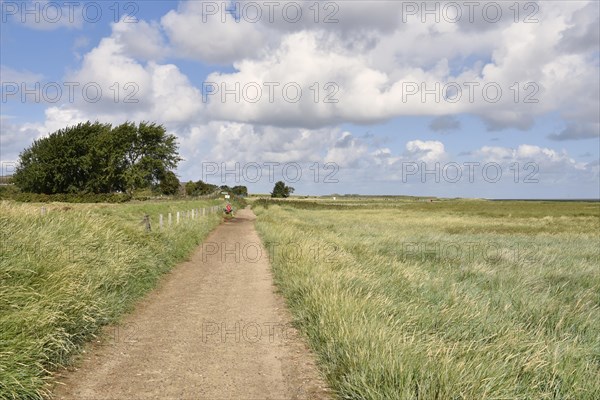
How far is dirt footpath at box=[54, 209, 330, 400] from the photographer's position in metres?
4.75

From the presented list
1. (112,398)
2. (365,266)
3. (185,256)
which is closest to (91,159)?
(185,256)

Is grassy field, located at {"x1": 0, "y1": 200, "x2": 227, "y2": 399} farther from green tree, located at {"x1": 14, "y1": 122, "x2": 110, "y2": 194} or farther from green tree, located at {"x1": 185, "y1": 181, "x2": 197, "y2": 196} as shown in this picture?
green tree, located at {"x1": 185, "y1": 181, "x2": 197, "y2": 196}

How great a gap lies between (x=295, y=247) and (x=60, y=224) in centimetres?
604

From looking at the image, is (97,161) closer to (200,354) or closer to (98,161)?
(98,161)

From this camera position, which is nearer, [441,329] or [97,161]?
[441,329]

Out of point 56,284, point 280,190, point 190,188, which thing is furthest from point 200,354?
point 280,190

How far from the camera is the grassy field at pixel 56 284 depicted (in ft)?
15.1

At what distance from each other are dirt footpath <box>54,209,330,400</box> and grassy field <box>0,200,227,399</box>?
0.28 metres

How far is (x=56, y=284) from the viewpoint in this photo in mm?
6113

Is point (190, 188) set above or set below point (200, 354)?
above

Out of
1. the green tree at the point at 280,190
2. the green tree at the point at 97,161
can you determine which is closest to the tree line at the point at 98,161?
the green tree at the point at 97,161

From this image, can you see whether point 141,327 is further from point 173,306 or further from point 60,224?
point 60,224

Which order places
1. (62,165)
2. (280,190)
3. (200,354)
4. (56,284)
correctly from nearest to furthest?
(200,354) < (56,284) < (62,165) < (280,190)

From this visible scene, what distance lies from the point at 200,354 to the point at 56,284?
2164 millimetres
